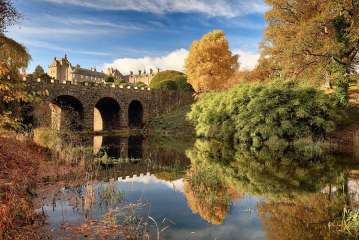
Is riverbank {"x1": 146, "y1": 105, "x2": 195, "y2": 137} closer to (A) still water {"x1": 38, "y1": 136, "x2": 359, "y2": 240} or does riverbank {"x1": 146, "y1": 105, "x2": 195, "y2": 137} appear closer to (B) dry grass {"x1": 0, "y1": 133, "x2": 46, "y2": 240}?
(A) still water {"x1": 38, "y1": 136, "x2": 359, "y2": 240}

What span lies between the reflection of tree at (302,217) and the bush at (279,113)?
452 inches

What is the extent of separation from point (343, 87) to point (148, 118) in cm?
2219

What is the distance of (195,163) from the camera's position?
13.9m

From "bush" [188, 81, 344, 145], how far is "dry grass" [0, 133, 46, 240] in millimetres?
12377

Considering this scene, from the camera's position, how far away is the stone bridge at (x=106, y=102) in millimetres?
27688

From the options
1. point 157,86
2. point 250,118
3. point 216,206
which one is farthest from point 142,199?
point 157,86

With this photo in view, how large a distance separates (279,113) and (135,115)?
2210cm

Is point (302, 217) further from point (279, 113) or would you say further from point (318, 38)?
point (318, 38)

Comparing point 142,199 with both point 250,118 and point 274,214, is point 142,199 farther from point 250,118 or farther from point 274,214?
point 250,118

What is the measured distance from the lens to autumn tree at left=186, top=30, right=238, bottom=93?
39.3m

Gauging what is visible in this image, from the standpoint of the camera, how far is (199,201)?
8070 mm

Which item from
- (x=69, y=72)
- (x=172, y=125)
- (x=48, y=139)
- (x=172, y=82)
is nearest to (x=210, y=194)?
(x=48, y=139)

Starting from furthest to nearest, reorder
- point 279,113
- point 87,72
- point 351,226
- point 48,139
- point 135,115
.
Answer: point 87,72 < point 135,115 < point 279,113 < point 48,139 < point 351,226

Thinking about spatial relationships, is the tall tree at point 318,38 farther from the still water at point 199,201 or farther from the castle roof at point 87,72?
the castle roof at point 87,72
